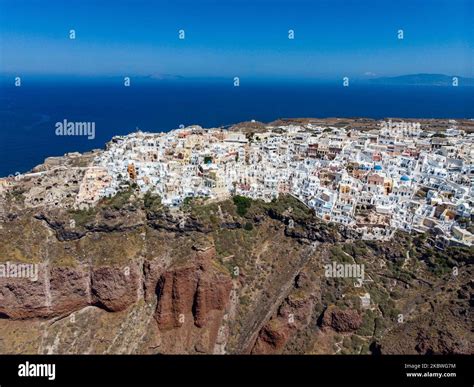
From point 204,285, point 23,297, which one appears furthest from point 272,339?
point 23,297

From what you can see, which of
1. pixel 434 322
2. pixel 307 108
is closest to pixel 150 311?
pixel 434 322

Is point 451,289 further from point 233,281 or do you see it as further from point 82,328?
point 82,328

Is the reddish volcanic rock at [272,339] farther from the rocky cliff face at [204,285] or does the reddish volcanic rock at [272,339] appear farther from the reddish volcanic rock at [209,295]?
the reddish volcanic rock at [209,295]

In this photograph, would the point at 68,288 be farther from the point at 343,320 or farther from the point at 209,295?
the point at 343,320

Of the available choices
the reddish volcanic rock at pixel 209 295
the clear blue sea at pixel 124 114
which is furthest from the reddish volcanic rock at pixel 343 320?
the clear blue sea at pixel 124 114

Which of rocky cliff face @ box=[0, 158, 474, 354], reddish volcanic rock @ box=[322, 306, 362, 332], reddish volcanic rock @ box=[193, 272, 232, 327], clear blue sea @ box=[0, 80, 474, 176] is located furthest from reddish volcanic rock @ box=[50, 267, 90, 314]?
clear blue sea @ box=[0, 80, 474, 176]

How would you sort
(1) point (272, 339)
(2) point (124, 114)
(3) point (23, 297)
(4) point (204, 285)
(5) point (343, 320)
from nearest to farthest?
1. (5) point (343, 320)
2. (1) point (272, 339)
3. (3) point (23, 297)
4. (4) point (204, 285)
5. (2) point (124, 114)
